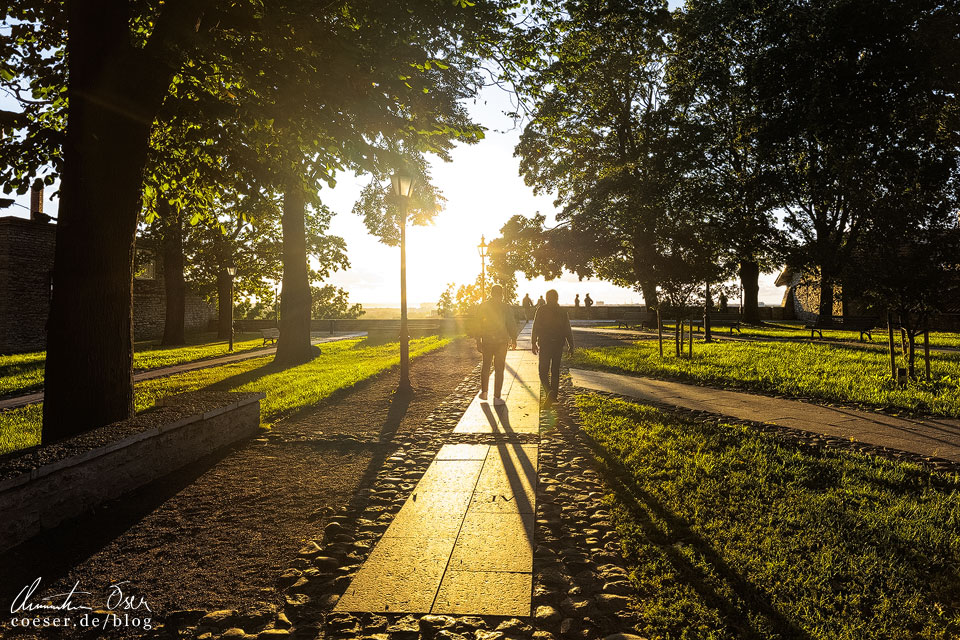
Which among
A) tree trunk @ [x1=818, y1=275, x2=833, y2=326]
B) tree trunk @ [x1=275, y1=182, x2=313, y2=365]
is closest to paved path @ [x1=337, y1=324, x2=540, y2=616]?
tree trunk @ [x1=275, y1=182, x2=313, y2=365]

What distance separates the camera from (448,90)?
1021cm

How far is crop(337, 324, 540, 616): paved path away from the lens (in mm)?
2803

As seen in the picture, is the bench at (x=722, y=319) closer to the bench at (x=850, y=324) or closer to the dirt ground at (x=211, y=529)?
the bench at (x=850, y=324)

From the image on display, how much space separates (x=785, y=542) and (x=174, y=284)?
26725 millimetres

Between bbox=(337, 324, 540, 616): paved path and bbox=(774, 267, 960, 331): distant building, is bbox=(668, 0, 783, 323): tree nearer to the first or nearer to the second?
bbox=(774, 267, 960, 331): distant building

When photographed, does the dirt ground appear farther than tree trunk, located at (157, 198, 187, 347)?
No

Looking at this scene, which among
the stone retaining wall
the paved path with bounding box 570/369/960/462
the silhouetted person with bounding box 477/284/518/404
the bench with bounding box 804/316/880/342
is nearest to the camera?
the stone retaining wall

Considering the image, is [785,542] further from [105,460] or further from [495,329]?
[495,329]

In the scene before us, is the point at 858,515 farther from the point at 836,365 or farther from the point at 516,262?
the point at 516,262

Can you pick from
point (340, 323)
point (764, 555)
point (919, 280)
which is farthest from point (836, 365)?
point (340, 323)

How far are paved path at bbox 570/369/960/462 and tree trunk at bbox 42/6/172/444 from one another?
25.9ft

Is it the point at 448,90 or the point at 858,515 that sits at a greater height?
the point at 448,90

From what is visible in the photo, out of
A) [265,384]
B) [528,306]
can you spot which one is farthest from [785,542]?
[528,306]

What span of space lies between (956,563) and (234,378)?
40.0ft
